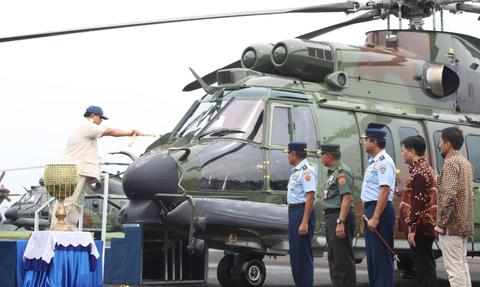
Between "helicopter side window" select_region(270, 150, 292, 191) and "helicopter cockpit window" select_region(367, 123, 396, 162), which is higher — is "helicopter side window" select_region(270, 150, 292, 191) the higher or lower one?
the lower one

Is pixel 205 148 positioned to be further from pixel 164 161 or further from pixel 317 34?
pixel 317 34

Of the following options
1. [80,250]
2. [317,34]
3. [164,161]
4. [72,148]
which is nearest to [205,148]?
[164,161]

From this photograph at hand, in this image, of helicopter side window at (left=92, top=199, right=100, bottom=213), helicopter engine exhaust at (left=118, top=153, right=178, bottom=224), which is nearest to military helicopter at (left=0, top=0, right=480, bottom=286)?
helicopter engine exhaust at (left=118, top=153, right=178, bottom=224)

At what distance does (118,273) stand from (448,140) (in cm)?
489

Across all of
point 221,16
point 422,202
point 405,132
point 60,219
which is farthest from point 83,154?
point 405,132

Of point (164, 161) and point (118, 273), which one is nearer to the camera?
point (164, 161)

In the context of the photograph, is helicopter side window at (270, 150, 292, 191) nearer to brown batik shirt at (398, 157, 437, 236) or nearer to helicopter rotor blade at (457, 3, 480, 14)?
brown batik shirt at (398, 157, 437, 236)

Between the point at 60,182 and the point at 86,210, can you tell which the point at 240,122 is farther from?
the point at 86,210

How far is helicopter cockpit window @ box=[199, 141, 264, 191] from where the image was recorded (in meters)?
7.71

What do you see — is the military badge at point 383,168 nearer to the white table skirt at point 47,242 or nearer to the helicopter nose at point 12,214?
the white table skirt at point 47,242

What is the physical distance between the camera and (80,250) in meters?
6.34

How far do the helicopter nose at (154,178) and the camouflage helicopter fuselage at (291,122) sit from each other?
A: 1 centimetres

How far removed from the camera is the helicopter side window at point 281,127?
8.23 metres

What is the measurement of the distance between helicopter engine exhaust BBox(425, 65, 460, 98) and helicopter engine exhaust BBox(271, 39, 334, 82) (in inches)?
70.4
